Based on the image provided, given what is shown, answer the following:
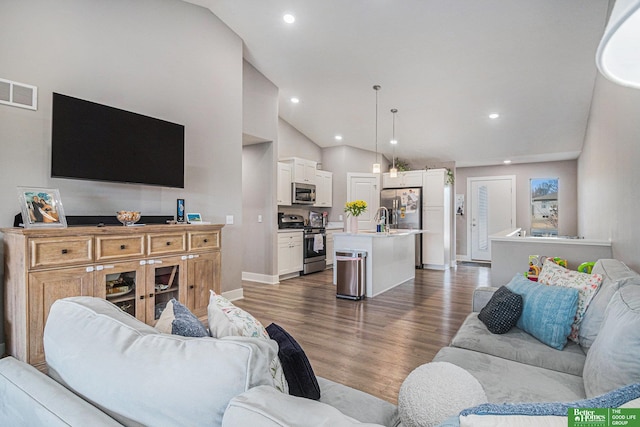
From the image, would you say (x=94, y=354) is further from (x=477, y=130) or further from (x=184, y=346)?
(x=477, y=130)

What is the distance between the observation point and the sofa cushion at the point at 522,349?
5.58 feet

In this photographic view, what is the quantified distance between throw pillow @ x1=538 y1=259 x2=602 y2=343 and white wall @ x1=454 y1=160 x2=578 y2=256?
259 inches

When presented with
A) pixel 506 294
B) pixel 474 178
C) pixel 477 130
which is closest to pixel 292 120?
pixel 477 130

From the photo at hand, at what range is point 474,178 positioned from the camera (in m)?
8.55

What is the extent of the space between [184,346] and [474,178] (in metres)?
8.98

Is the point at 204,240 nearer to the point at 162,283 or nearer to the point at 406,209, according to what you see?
the point at 162,283

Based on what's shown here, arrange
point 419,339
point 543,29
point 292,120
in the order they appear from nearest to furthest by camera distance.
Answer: point 419,339 → point 543,29 → point 292,120

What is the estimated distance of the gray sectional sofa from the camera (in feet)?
3.79

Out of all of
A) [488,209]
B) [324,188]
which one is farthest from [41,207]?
[488,209]

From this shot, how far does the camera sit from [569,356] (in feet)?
5.72

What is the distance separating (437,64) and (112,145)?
4.02 meters

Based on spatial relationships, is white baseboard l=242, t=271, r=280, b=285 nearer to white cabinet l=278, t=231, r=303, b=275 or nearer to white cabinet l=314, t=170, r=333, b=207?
white cabinet l=278, t=231, r=303, b=275

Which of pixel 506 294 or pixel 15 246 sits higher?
pixel 15 246

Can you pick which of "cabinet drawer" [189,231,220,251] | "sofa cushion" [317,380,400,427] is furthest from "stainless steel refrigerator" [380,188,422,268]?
"sofa cushion" [317,380,400,427]
